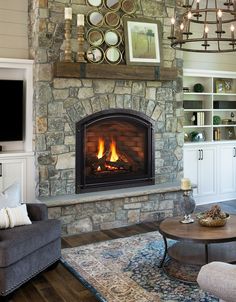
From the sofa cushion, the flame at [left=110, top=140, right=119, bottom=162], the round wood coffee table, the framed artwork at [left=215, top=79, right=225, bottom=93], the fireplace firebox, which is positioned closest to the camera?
the sofa cushion

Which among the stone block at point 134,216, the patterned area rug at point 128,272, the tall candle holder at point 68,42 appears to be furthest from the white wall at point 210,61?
the patterned area rug at point 128,272

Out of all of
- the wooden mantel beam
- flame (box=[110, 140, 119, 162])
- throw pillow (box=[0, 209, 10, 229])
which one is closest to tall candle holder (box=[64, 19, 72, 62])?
the wooden mantel beam

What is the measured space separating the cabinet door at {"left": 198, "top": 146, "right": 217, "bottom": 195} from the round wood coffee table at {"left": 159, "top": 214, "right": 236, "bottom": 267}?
2593 millimetres

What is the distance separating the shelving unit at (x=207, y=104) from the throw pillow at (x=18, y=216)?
3560 mm

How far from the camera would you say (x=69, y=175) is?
206 inches

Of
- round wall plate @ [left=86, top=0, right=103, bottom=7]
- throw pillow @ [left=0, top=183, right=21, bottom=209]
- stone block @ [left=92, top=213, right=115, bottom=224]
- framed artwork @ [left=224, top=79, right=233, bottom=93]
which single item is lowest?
stone block @ [left=92, top=213, right=115, bottom=224]

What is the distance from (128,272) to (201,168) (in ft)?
10.6

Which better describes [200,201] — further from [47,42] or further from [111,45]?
[47,42]

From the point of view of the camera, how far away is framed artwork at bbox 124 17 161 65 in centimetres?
544

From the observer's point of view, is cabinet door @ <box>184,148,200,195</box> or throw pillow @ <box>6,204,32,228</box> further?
cabinet door @ <box>184,148,200,195</box>

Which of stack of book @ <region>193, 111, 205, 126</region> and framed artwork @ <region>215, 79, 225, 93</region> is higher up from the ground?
framed artwork @ <region>215, 79, 225, 93</region>

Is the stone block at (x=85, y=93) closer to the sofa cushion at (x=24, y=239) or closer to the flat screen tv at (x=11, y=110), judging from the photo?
the flat screen tv at (x=11, y=110)

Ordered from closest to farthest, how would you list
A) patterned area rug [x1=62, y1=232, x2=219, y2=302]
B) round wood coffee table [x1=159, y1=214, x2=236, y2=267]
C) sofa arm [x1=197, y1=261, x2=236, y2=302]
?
sofa arm [x1=197, y1=261, x2=236, y2=302], patterned area rug [x1=62, y1=232, x2=219, y2=302], round wood coffee table [x1=159, y1=214, x2=236, y2=267]

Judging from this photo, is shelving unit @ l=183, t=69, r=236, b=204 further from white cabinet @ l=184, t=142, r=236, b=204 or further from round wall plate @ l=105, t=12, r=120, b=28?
round wall plate @ l=105, t=12, r=120, b=28
